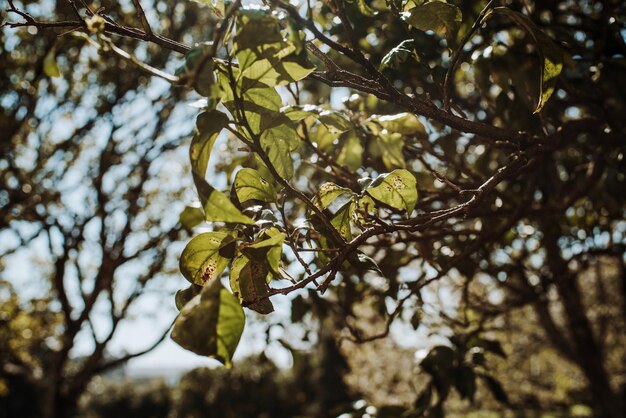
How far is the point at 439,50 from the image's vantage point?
8.25ft

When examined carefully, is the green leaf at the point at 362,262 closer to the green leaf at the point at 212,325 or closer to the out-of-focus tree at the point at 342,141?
the out-of-focus tree at the point at 342,141

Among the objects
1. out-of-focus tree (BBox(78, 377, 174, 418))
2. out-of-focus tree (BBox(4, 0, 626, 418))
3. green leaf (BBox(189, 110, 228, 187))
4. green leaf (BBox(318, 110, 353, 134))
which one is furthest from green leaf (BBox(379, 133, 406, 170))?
out-of-focus tree (BBox(78, 377, 174, 418))

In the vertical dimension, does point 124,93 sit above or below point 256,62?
above

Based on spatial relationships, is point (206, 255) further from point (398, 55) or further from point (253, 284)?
point (398, 55)

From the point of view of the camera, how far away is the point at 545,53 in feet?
3.39

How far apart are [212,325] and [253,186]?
1.32 feet

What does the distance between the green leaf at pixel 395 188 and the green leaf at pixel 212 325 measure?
1.41ft

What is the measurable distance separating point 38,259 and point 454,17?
37.3 ft

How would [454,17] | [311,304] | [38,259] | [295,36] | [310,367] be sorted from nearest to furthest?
1. [295,36]
2. [454,17]
3. [311,304]
4. [38,259]
5. [310,367]

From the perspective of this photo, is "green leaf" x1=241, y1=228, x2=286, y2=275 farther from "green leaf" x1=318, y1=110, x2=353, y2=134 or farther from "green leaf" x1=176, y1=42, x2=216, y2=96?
"green leaf" x1=318, y1=110, x2=353, y2=134

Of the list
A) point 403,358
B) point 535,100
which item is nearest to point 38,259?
point 403,358

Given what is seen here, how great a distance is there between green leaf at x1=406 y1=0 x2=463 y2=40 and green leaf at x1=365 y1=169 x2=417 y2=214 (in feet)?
1.16

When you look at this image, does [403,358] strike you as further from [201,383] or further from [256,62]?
[201,383]

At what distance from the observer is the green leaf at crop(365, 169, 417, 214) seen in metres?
1.03
